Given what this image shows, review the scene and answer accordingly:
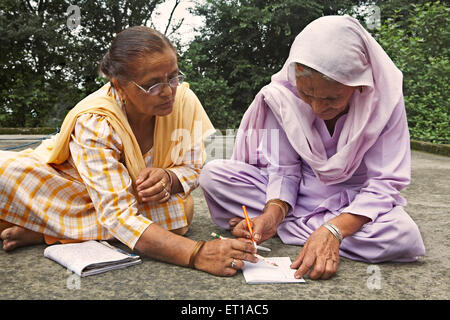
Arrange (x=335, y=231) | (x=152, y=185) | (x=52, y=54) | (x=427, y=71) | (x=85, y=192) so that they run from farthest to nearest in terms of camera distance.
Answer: (x=52, y=54) < (x=427, y=71) < (x=85, y=192) < (x=152, y=185) < (x=335, y=231)

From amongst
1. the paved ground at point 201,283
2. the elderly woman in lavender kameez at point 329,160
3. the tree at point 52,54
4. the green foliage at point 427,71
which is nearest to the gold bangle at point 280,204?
the elderly woman in lavender kameez at point 329,160

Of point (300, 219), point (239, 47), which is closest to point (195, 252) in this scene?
point (300, 219)

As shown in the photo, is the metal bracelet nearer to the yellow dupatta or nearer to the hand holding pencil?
the hand holding pencil

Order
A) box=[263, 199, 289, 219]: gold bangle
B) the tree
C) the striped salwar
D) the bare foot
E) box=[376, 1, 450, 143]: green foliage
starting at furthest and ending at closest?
the tree < box=[376, 1, 450, 143]: green foliage < box=[263, 199, 289, 219]: gold bangle < the bare foot < the striped salwar

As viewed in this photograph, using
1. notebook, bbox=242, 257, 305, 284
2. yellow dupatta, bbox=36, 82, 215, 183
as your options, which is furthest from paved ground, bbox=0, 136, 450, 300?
yellow dupatta, bbox=36, 82, 215, 183

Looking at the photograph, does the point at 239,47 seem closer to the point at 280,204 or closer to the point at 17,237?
the point at 280,204

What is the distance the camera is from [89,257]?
191 centimetres

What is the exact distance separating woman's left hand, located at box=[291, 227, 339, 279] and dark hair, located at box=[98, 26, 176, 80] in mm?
1103

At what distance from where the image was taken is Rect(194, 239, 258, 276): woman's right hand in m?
1.80

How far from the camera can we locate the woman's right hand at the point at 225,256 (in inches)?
71.0

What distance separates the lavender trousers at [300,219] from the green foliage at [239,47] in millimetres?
8943

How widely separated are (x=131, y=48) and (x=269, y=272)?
1171 millimetres

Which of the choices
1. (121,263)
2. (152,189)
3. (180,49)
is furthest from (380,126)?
(180,49)
